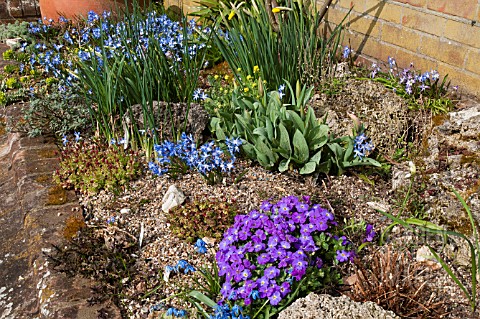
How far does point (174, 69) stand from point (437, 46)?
1981 mm

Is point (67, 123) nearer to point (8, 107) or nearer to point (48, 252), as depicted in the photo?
point (8, 107)

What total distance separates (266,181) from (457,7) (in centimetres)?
187

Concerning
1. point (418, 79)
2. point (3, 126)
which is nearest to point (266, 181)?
point (418, 79)

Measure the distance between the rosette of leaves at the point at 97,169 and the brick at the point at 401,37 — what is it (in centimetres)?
227

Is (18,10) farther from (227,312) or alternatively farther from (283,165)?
(227,312)

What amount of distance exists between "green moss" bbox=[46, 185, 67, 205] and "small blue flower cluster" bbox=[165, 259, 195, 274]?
1007 mm

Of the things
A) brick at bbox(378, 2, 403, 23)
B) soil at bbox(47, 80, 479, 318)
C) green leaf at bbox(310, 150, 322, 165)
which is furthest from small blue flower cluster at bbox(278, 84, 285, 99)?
brick at bbox(378, 2, 403, 23)

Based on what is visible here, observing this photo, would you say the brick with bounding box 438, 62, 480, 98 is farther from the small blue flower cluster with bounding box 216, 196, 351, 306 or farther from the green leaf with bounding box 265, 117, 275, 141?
the small blue flower cluster with bounding box 216, 196, 351, 306

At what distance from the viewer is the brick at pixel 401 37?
4.15 m

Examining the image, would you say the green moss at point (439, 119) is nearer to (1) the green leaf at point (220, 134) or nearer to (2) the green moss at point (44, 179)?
(1) the green leaf at point (220, 134)

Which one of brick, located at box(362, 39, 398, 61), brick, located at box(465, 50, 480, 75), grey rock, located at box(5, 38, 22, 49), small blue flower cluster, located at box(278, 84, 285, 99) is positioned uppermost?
brick, located at box(465, 50, 480, 75)

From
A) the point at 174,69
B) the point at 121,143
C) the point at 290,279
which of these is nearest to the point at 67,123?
the point at 121,143

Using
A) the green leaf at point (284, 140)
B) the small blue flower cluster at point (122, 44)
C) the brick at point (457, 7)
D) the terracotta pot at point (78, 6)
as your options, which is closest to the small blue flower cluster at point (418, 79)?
the brick at point (457, 7)

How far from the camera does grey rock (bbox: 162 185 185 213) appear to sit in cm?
317
